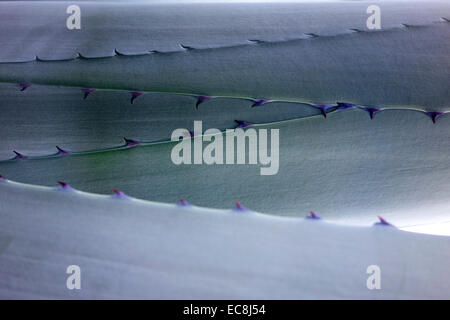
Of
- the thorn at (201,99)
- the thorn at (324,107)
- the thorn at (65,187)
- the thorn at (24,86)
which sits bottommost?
the thorn at (65,187)

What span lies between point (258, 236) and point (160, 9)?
0.42 metres

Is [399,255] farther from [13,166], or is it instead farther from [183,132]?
[13,166]

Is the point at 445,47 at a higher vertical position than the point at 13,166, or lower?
higher

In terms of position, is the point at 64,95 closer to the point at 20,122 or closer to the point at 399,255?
the point at 20,122

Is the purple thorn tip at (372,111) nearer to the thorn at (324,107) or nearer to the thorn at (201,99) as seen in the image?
the thorn at (324,107)

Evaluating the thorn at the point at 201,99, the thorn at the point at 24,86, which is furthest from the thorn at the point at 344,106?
A: the thorn at the point at 24,86

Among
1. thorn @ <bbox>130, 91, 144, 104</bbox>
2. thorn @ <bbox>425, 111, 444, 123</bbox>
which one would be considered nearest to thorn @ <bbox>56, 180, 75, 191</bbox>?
thorn @ <bbox>130, 91, 144, 104</bbox>

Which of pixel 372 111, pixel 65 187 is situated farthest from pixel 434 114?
pixel 65 187

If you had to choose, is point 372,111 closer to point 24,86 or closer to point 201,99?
point 201,99

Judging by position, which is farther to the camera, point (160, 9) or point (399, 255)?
point (160, 9)
